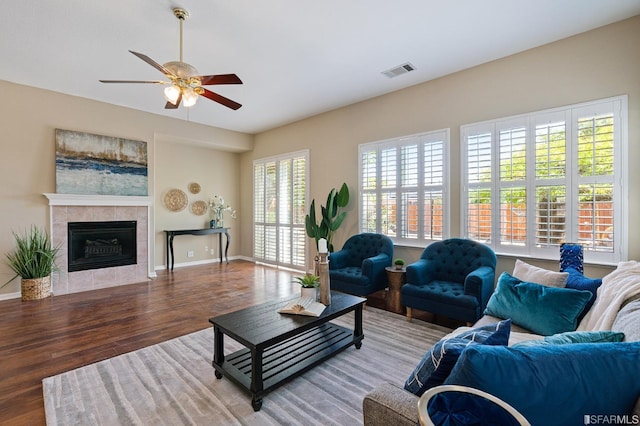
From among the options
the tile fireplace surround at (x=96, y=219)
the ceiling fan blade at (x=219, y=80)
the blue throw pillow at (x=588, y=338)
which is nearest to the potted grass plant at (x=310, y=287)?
the blue throw pillow at (x=588, y=338)

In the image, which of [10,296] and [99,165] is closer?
[10,296]

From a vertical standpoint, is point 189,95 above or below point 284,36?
below

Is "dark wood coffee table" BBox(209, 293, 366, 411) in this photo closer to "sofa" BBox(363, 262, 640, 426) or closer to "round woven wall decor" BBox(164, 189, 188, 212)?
"sofa" BBox(363, 262, 640, 426)

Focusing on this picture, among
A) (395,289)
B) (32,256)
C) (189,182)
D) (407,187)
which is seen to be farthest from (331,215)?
(32,256)

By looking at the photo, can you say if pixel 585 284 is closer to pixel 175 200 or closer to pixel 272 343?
pixel 272 343

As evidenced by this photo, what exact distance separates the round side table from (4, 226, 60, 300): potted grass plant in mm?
5157

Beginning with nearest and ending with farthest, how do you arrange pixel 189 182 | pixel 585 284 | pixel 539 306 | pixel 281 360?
1. pixel 539 306
2. pixel 585 284
3. pixel 281 360
4. pixel 189 182

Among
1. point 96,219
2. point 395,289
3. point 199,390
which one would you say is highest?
point 96,219

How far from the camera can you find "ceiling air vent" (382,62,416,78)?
3838 mm

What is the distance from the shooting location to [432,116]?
13.9ft

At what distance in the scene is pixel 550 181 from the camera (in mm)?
3320

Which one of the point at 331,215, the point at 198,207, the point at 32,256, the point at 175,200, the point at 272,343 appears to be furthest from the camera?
the point at 198,207

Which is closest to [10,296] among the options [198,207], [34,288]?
[34,288]

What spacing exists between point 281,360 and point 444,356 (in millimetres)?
1622
